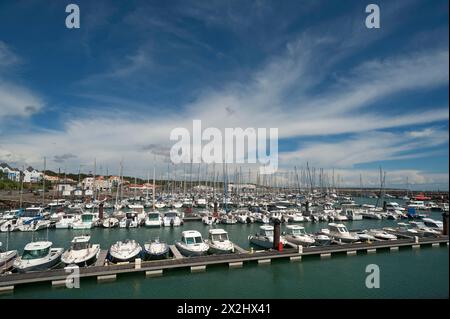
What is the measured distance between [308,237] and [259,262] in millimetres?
9234

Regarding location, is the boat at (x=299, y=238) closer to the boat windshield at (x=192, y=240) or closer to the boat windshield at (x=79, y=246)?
the boat windshield at (x=192, y=240)

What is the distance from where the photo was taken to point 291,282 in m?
23.1

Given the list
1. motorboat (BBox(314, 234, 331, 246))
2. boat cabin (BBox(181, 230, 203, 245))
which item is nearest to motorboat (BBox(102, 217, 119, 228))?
boat cabin (BBox(181, 230, 203, 245))

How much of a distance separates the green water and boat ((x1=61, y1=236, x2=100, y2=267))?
2.79m

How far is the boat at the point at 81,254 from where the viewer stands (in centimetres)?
2380

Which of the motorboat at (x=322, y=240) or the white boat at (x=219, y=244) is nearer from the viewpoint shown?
the white boat at (x=219, y=244)

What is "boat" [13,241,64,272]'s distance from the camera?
22022mm

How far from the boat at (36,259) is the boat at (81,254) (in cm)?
102

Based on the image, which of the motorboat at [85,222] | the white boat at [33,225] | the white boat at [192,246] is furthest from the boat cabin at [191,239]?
the white boat at [33,225]

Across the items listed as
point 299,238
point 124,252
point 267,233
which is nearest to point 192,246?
point 124,252
